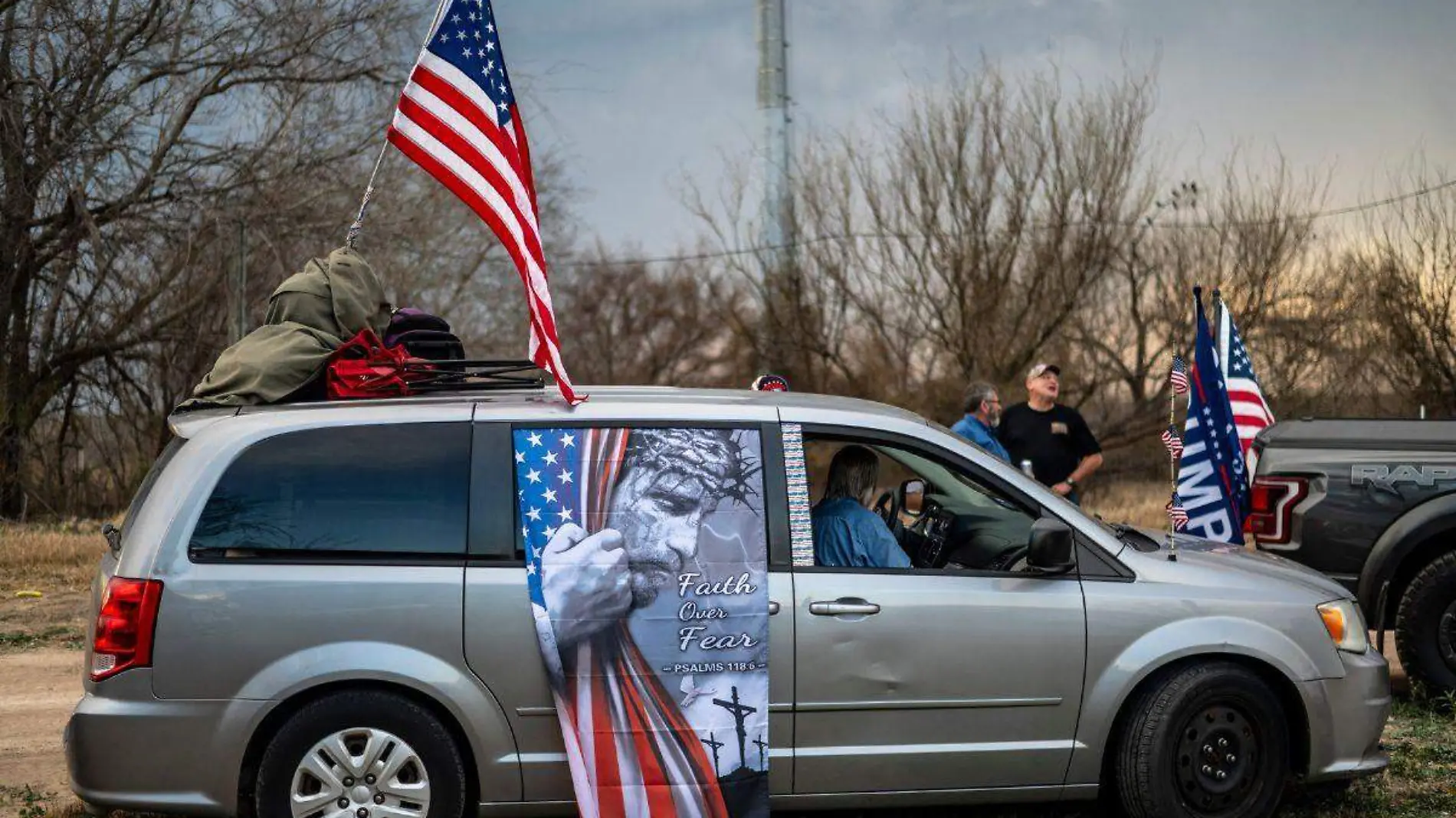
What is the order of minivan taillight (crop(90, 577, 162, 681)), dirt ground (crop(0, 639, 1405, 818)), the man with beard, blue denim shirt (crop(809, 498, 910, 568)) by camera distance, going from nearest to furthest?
minivan taillight (crop(90, 577, 162, 681)), blue denim shirt (crop(809, 498, 910, 568)), dirt ground (crop(0, 639, 1405, 818)), the man with beard

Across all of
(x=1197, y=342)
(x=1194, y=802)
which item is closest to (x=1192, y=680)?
(x=1194, y=802)

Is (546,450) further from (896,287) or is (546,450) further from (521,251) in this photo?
(896,287)

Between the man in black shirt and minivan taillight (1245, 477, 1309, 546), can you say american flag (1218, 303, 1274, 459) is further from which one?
minivan taillight (1245, 477, 1309, 546)

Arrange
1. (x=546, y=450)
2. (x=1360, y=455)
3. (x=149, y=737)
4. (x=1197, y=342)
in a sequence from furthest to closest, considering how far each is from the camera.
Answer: (x=1197, y=342)
(x=1360, y=455)
(x=546, y=450)
(x=149, y=737)

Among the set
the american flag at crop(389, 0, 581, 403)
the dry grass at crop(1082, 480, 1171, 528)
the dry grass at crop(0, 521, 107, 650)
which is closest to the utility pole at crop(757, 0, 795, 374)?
the dry grass at crop(1082, 480, 1171, 528)

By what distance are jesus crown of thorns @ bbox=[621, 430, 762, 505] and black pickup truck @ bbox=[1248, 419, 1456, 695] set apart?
3.91m

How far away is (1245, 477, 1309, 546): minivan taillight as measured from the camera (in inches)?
295

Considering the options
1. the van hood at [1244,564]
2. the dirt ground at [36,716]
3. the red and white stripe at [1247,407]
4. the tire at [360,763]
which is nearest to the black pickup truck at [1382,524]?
the dirt ground at [36,716]

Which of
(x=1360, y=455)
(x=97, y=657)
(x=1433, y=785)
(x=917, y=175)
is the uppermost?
(x=917, y=175)

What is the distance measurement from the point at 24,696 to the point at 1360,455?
763cm

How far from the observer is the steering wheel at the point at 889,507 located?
20.4 ft

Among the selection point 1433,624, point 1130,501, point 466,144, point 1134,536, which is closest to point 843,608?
point 1134,536

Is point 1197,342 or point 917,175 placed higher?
point 917,175

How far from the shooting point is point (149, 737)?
456cm
